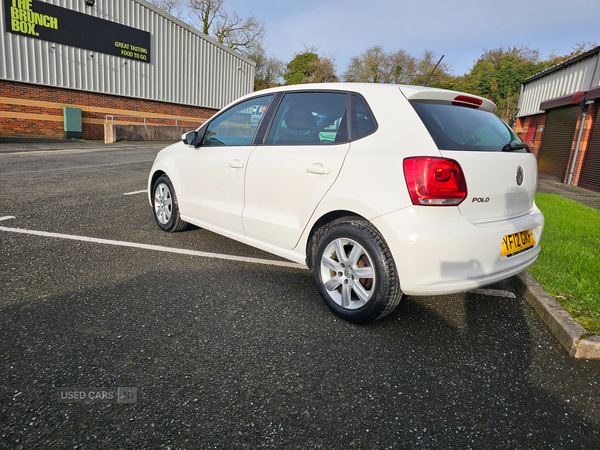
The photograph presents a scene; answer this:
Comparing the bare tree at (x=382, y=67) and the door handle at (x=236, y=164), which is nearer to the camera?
the door handle at (x=236, y=164)

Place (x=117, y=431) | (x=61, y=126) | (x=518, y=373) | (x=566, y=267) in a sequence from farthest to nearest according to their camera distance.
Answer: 1. (x=61, y=126)
2. (x=566, y=267)
3. (x=518, y=373)
4. (x=117, y=431)

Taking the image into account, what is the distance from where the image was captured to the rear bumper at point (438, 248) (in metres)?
2.54

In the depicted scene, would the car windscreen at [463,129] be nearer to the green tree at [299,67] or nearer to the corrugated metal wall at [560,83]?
the corrugated metal wall at [560,83]

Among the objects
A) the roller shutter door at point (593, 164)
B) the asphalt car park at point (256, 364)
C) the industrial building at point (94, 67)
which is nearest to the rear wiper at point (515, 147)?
the asphalt car park at point (256, 364)

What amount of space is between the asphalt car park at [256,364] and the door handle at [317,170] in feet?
3.44

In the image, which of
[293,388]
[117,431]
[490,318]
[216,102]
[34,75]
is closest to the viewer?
[117,431]

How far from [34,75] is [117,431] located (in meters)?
23.1

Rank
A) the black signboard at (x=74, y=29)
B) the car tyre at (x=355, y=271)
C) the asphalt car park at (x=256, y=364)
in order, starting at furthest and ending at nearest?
1. the black signboard at (x=74, y=29)
2. the car tyre at (x=355, y=271)
3. the asphalt car park at (x=256, y=364)

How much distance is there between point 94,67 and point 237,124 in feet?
71.7

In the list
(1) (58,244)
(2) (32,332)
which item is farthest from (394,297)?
(1) (58,244)

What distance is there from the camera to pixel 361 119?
3021 millimetres

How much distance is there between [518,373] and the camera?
249 centimetres

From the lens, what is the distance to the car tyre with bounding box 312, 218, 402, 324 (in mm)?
2717

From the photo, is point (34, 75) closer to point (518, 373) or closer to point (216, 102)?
point (216, 102)
